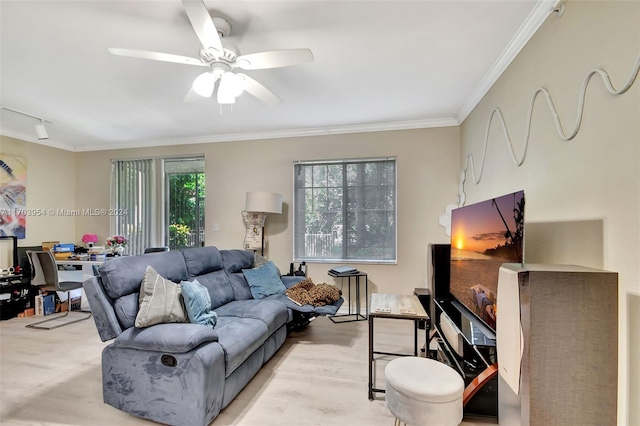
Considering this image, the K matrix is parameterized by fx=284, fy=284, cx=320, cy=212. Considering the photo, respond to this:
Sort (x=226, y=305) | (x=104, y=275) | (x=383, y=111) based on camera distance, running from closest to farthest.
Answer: (x=104, y=275) < (x=226, y=305) < (x=383, y=111)

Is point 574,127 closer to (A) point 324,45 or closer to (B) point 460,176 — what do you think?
(A) point 324,45

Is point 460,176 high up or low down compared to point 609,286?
up

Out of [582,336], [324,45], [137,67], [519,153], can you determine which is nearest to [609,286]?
[582,336]

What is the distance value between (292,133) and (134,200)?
2.88 meters

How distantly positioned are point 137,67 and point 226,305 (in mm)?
2241

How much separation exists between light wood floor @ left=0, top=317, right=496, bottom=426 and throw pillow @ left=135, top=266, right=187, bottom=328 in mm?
613

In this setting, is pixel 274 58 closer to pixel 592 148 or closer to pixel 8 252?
pixel 592 148

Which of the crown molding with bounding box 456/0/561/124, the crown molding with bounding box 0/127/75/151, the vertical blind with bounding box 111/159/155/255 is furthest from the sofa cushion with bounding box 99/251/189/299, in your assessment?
the crown molding with bounding box 0/127/75/151

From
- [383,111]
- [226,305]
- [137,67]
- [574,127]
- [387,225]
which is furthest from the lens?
[387,225]

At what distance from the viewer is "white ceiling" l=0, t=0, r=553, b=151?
5.68 ft

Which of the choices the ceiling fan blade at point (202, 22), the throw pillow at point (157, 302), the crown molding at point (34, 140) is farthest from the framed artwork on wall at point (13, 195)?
the ceiling fan blade at point (202, 22)

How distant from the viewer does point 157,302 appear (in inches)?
75.3

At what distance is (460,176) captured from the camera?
11.6 ft

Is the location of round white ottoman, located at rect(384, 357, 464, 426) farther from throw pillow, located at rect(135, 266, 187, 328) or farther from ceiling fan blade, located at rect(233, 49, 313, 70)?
ceiling fan blade, located at rect(233, 49, 313, 70)
